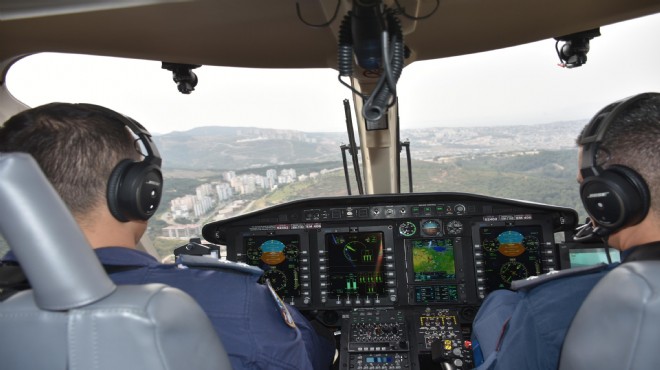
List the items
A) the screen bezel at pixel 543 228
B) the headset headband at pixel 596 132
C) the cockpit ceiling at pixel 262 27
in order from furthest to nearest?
the screen bezel at pixel 543 228, the cockpit ceiling at pixel 262 27, the headset headband at pixel 596 132

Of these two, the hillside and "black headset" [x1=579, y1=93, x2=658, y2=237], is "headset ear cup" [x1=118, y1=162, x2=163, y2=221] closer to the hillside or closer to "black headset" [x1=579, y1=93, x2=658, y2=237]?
"black headset" [x1=579, y1=93, x2=658, y2=237]

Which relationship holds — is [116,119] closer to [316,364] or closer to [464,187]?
[316,364]

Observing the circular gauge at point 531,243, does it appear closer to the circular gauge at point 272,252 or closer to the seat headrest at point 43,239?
the circular gauge at point 272,252

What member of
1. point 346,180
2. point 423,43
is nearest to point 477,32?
A: point 423,43

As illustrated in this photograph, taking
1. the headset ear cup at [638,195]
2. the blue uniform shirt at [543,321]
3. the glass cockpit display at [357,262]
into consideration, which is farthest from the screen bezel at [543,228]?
the headset ear cup at [638,195]

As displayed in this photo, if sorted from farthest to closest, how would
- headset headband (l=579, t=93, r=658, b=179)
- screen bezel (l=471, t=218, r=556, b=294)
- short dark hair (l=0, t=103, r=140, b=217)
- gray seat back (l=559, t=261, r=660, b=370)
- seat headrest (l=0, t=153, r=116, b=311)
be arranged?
screen bezel (l=471, t=218, r=556, b=294), headset headband (l=579, t=93, r=658, b=179), short dark hair (l=0, t=103, r=140, b=217), gray seat back (l=559, t=261, r=660, b=370), seat headrest (l=0, t=153, r=116, b=311)

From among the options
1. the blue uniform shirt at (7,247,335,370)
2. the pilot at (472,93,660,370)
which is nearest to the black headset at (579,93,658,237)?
the pilot at (472,93,660,370)
